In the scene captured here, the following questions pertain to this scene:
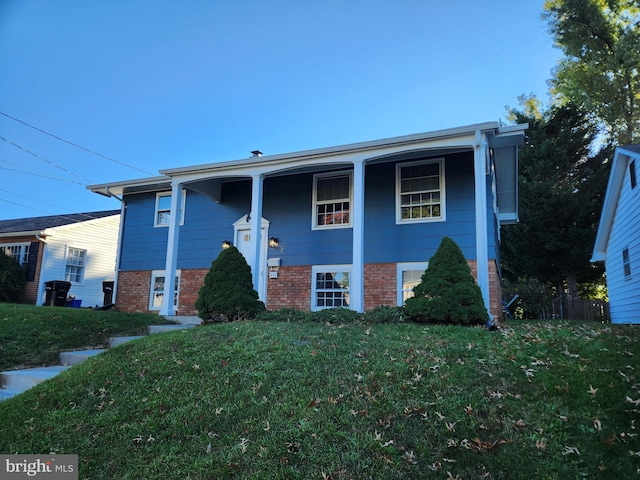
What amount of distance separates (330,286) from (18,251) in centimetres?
1440

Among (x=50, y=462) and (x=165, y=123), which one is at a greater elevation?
(x=165, y=123)

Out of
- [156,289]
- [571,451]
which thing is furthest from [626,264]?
[156,289]

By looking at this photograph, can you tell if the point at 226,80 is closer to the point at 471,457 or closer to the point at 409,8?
the point at 409,8

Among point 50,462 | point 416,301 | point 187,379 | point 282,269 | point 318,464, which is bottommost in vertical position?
point 50,462

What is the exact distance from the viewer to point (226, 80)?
47.0 ft

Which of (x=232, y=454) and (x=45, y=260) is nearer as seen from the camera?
(x=232, y=454)

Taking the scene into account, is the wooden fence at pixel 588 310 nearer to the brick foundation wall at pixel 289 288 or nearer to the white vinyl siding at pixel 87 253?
the brick foundation wall at pixel 289 288

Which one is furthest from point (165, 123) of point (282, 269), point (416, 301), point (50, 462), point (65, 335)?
point (50, 462)

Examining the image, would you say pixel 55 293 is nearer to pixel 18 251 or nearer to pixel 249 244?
pixel 18 251

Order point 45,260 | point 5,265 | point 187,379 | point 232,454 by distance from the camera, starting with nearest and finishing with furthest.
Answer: point 232,454, point 187,379, point 5,265, point 45,260

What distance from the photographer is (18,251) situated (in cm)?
1738

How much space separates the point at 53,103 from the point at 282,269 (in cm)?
1207

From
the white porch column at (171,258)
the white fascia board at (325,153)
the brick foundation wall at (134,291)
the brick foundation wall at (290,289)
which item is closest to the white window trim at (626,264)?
the white fascia board at (325,153)

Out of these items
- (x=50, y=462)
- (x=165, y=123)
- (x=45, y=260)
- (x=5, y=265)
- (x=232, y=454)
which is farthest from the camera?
(x=165, y=123)
